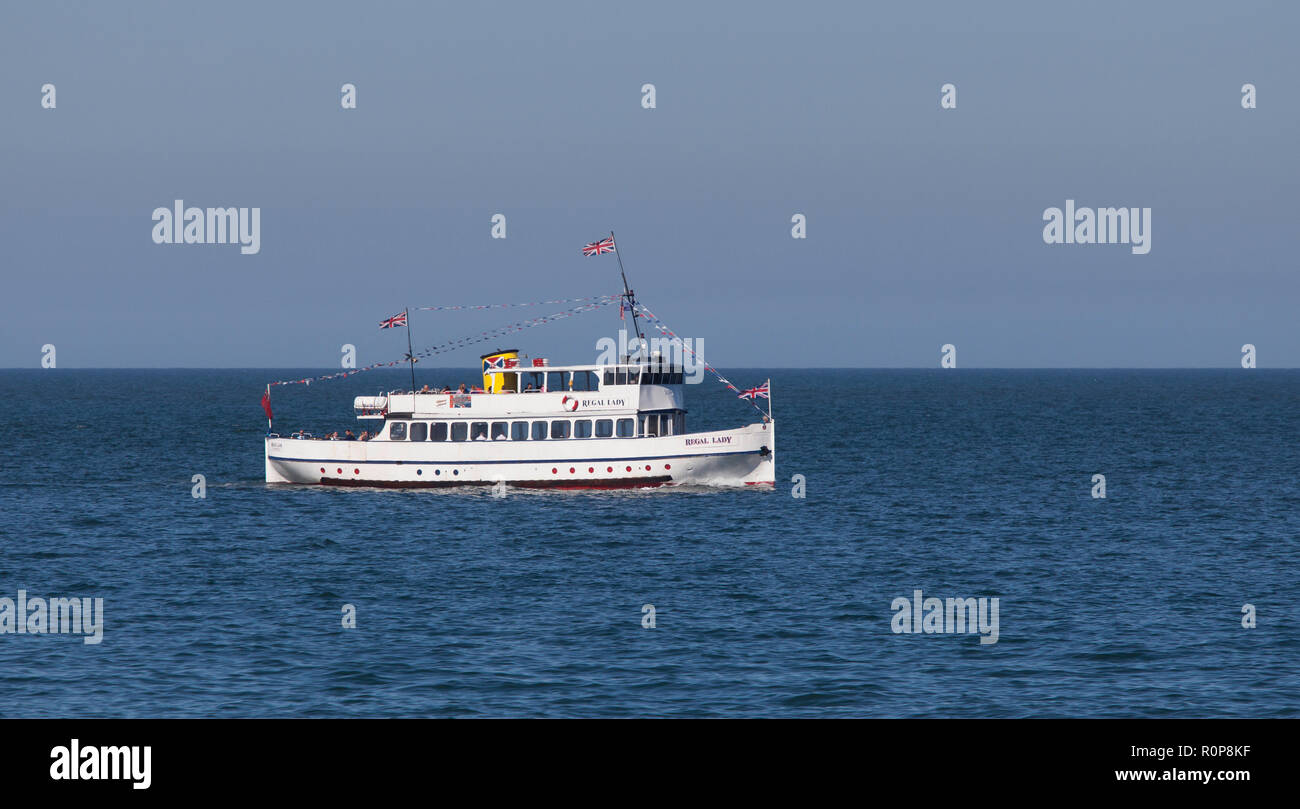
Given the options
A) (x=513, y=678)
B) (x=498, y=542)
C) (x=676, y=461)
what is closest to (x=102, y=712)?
(x=513, y=678)

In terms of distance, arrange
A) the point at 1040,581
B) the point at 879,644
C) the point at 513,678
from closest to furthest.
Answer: the point at 513,678
the point at 879,644
the point at 1040,581

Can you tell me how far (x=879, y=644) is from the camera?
105 ft

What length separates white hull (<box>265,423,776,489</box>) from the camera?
2422 inches

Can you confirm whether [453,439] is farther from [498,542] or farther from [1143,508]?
[1143,508]

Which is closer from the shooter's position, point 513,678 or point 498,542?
point 513,678

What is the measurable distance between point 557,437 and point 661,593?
2429cm

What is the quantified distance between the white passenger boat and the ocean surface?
52.2 inches

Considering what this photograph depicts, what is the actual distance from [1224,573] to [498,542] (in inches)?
975
